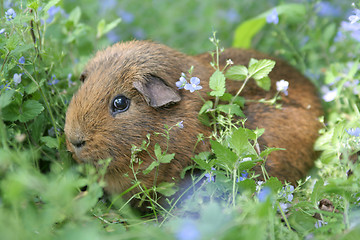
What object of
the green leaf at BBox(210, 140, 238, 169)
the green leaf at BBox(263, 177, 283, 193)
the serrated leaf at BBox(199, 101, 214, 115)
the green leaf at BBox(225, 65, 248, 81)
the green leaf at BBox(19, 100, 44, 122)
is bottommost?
the green leaf at BBox(263, 177, 283, 193)

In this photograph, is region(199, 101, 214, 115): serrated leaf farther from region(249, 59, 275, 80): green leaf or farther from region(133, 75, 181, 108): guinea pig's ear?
region(249, 59, 275, 80): green leaf

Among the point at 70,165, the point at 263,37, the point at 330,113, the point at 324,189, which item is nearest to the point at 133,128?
the point at 70,165

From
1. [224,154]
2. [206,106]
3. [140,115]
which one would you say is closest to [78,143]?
[140,115]

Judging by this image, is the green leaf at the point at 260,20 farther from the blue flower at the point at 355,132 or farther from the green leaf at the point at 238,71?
the blue flower at the point at 355,132

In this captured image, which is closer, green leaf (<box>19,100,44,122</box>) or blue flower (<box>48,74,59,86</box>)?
green leaf (<box>19,100,44,122</box>)

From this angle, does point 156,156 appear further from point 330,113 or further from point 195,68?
point 330,113

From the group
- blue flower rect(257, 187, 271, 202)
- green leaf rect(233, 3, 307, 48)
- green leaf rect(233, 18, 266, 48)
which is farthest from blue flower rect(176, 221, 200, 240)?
green leaf rect(233, 18, 266, 48)
